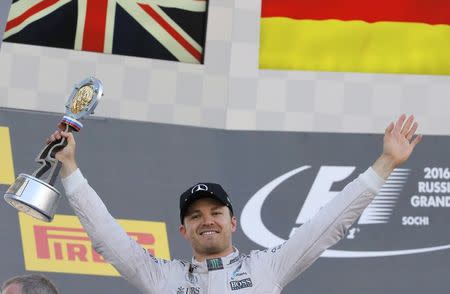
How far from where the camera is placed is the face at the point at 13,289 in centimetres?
167

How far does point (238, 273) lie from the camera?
2234mm

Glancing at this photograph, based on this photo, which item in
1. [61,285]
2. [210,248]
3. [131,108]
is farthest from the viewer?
[131,108]

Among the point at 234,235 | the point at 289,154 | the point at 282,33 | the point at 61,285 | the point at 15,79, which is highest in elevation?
the point at 282,33

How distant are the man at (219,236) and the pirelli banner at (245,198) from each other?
2.01 metres

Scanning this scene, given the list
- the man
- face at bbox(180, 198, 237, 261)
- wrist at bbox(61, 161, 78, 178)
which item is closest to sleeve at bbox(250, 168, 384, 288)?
the man

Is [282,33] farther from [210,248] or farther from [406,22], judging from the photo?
[210,248]

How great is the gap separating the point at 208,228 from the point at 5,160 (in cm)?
229

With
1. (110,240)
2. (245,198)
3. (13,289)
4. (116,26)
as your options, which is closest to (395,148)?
(110,240)

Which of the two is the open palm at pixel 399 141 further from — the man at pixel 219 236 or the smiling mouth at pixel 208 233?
the smiling mouth at pixel 208 233

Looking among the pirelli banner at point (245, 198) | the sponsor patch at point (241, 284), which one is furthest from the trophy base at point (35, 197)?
the pirelli banner at point (245, 198)

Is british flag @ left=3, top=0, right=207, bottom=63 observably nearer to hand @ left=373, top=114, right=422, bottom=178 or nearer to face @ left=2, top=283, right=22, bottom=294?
hand @ left=373, top=114, right=422, bottom=178

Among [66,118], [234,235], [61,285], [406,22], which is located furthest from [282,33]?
[66,118]

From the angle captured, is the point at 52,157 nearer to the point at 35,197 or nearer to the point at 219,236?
the point at 35,197

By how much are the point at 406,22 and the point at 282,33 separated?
679 mm
